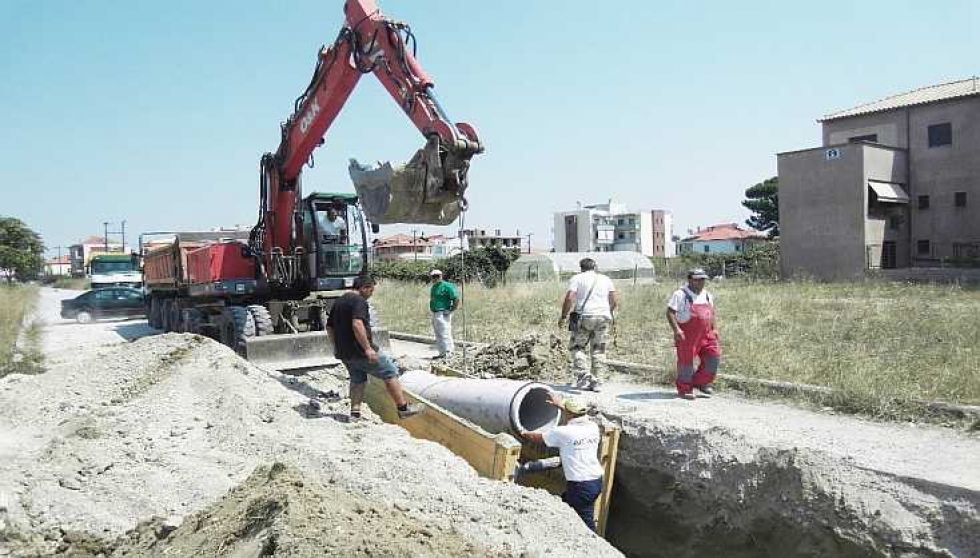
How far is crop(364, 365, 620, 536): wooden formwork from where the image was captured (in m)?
5.86

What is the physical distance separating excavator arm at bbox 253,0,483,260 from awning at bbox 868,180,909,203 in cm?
2762

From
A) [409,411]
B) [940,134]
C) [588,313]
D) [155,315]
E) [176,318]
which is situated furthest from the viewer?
[940,134]

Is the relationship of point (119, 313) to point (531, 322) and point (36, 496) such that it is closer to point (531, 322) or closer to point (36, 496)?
point (531, 322)

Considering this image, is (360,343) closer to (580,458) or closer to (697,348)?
(580,458)

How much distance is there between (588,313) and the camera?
8.19 meters

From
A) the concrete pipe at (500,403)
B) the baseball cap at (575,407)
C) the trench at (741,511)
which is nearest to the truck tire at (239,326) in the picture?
the concrete pipe at (500,403)

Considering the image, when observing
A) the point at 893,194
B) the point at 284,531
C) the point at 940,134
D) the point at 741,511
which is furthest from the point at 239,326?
the point at 940,134

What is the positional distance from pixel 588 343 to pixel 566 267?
1600 inches

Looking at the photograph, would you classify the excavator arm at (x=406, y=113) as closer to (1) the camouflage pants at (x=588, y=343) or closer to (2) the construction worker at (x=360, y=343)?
(2) the construction worker at (x=360, y=343)

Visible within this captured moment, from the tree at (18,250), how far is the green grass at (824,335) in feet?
194

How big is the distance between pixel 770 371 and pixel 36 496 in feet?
24.8

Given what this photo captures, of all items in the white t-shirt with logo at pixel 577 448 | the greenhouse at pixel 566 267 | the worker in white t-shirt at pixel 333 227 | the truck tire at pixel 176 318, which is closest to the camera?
the white t-shirt with logo at pixel 577 448

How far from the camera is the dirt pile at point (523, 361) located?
383 inches

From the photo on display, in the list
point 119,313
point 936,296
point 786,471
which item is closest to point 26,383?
point 786,471
